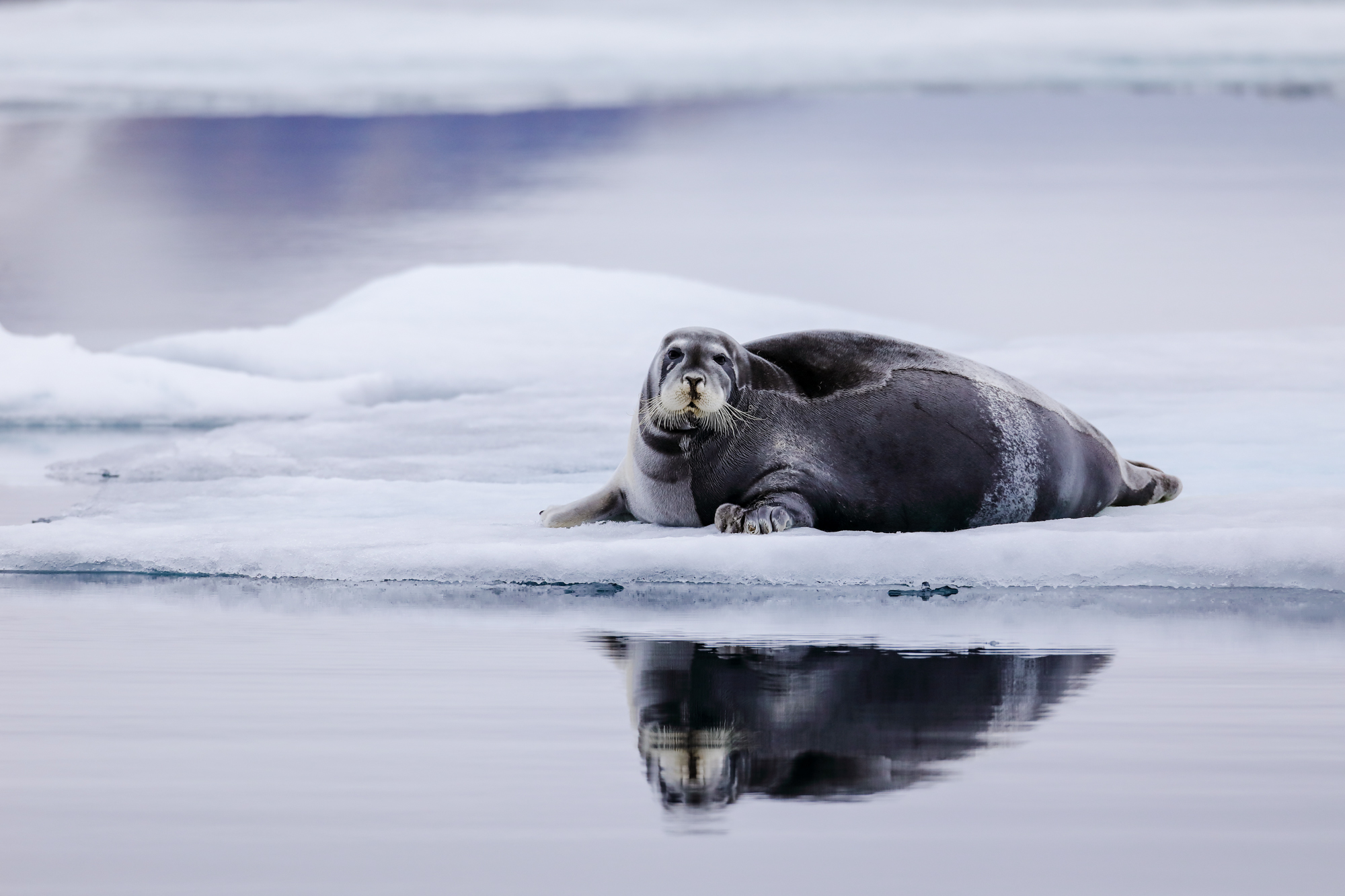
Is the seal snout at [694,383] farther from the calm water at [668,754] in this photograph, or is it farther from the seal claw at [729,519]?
the calm water at [668,754]

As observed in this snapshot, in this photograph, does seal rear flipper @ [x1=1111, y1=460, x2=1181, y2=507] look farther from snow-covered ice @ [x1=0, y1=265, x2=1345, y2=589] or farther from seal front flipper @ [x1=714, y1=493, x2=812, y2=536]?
seal front flipper @ [x1=714, y1=493, x2=812, y2=536]

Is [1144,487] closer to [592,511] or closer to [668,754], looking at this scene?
[592,511]

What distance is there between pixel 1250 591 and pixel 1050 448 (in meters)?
1.29

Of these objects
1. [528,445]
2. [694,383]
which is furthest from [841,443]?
[528,445]

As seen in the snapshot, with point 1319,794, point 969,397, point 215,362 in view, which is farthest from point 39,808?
point 215,362

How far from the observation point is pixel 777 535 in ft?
19.3

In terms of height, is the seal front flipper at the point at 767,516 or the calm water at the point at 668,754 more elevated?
the seal front flipper at the point at 767,516

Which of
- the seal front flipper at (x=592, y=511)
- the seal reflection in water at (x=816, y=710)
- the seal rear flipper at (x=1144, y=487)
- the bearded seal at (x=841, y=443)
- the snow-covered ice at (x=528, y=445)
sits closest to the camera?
the seal reflection in water at (x=816, y=710)

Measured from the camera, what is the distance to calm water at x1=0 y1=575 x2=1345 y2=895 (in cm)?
218

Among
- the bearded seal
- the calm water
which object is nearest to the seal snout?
the bearded seal

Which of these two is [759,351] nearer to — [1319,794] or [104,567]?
[104,567]

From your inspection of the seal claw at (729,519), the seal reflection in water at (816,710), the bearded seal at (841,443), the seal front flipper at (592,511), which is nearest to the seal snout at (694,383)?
the bearded seal at (841,443)

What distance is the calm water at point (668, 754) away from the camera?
2176mm

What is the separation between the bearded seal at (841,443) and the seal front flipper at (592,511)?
0.75 feet
